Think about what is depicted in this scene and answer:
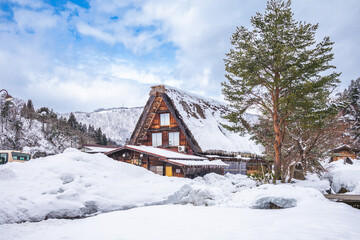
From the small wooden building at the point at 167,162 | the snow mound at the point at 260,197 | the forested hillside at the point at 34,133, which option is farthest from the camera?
the forested hillside at the point at 34,133

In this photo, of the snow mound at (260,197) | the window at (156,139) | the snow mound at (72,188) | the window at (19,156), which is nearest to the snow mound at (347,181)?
the snow mound at (260,197)

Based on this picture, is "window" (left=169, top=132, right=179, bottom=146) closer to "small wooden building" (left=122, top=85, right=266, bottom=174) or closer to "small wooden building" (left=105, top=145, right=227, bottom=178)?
"small wooden building" (left=122, top=85, right=266, bottom=174)

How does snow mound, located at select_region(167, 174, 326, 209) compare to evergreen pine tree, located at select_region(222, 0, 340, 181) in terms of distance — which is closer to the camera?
snow mound, located at select_region(167, 174, 326, 209)

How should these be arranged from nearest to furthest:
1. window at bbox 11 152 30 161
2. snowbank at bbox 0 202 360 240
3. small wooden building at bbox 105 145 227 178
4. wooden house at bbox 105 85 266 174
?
1. snowbank at bbox 0 202 360 240
2. small wooden building at bbox 105 145 227 178
3. wooden house at bbox 105 85 266 174
4. window at bbox 11 152 30 161

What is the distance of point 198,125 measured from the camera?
27922mm

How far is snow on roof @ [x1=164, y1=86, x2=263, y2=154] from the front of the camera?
26.7m

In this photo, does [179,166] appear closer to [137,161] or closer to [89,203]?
[137,161]

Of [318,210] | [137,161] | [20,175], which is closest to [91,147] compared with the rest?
[137,161]

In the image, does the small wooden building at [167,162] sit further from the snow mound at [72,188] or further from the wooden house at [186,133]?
the snow mound at [72,188]

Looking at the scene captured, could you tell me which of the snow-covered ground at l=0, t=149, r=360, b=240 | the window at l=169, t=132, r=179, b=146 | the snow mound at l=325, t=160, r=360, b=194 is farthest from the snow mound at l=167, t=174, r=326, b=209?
the window at l=169, t=132, r=179, b=146

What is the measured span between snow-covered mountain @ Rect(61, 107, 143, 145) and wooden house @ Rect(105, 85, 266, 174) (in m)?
129

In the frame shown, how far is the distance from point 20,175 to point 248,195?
30.6 ft

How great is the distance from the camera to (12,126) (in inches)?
2372

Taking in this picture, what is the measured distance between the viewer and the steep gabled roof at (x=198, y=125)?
1038 inches
